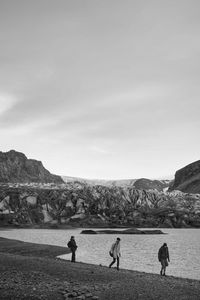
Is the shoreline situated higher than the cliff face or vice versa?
the cliff face

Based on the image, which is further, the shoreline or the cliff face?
the cliff face

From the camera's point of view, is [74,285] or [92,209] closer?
[74,285]

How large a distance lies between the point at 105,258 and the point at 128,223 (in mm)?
112556

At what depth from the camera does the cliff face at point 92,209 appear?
169625 millimetres

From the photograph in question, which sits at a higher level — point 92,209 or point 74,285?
point 92,209

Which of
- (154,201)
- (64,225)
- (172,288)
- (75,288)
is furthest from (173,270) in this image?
(154,201)

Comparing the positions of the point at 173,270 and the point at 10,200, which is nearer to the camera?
the point at 173,270

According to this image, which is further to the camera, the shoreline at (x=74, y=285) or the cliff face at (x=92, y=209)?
the cliff face at (x=92, y=209)

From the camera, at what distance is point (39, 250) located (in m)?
62.2

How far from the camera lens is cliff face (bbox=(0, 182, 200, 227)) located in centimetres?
16962

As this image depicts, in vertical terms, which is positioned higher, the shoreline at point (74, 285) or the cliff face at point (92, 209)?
the cliff face at point (92, 209)

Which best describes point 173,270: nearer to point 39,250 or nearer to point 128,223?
point 39,250

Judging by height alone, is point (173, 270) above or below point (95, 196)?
below

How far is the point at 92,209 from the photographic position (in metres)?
176
